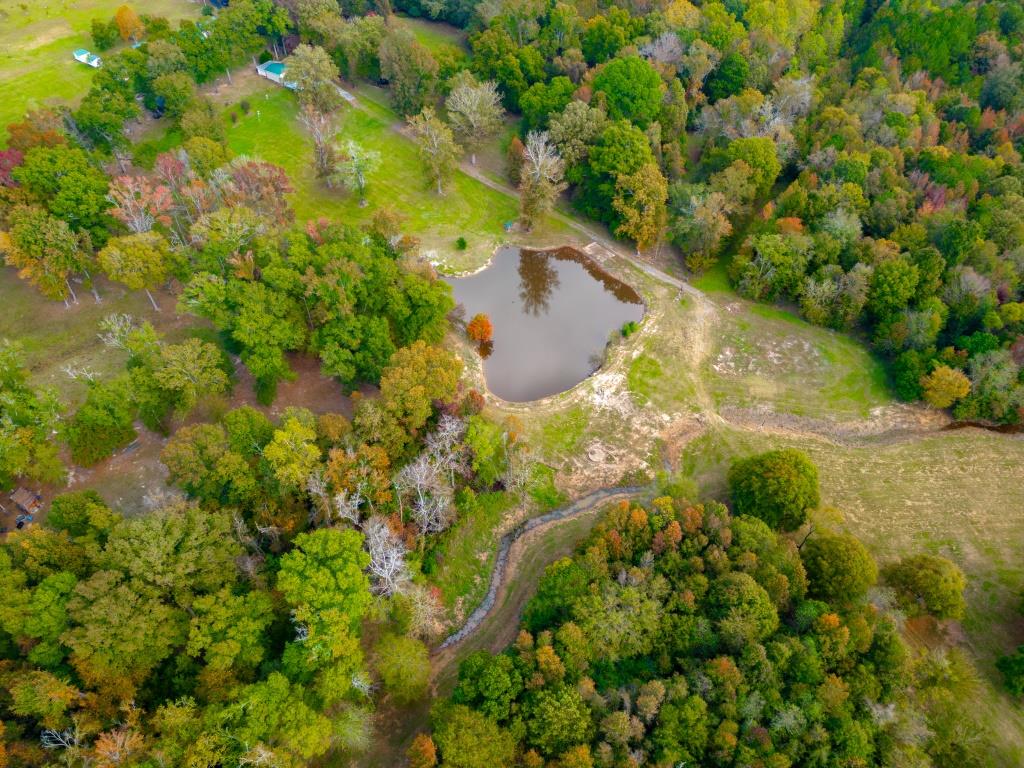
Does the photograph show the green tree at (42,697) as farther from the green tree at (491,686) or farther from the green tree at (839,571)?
the green tree at (839,571)

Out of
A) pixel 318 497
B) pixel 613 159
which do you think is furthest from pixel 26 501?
pixel 613 159

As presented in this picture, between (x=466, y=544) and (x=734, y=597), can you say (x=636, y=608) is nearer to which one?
(x=734, y=597)

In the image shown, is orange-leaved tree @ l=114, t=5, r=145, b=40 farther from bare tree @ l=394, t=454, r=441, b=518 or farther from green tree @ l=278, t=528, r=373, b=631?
green tree @ l=278, t=528, r=373, b=631

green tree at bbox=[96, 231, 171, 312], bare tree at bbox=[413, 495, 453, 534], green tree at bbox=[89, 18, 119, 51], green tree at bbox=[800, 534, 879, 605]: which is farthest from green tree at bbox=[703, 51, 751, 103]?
green tree at bbox=[89, 18, 119, 51]

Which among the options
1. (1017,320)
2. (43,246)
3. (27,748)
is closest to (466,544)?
(27,748)

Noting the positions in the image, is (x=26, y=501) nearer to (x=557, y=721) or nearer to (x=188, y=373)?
(x=188, y=373)

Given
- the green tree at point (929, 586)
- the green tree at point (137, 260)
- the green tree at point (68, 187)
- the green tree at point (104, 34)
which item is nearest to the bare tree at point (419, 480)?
the green tree at point (137, 260)
